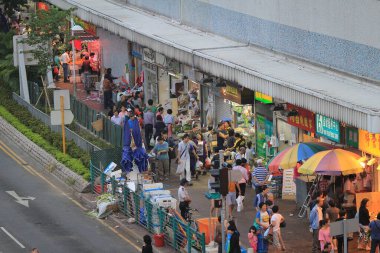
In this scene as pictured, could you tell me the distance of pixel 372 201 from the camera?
34.2 meters

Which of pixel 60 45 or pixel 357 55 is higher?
pixel 357 55

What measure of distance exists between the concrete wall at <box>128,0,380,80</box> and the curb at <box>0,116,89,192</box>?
726 cm

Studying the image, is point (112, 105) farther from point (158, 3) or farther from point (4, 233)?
point (4, 233)

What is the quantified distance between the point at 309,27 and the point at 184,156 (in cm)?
639

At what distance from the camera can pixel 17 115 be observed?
52.0 meters

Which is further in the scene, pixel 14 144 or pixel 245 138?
pixel 14 144

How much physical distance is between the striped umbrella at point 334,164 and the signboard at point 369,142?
39 centimetres

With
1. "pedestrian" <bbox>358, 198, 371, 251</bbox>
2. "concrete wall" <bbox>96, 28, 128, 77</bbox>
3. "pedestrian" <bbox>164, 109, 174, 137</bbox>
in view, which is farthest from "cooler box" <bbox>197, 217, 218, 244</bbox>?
"concrete wall" <bbox>96, 28, 128, 77</bbox>

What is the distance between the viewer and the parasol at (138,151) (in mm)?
41281

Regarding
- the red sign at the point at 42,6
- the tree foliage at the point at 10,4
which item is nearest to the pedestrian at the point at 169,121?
the tree foliage at the point at 10,4

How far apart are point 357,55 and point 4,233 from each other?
36.6 ft

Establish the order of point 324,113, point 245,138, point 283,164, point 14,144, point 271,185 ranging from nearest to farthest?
1. point 324,113
2. point 283,164
3. point 271,185
4. point 245,138
5. point 14,144

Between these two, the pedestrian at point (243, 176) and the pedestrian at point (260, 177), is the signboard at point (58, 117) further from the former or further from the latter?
the pedestrian at point (260, 177)

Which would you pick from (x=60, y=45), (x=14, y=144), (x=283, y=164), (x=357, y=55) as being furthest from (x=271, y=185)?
(x=60, y=45)
